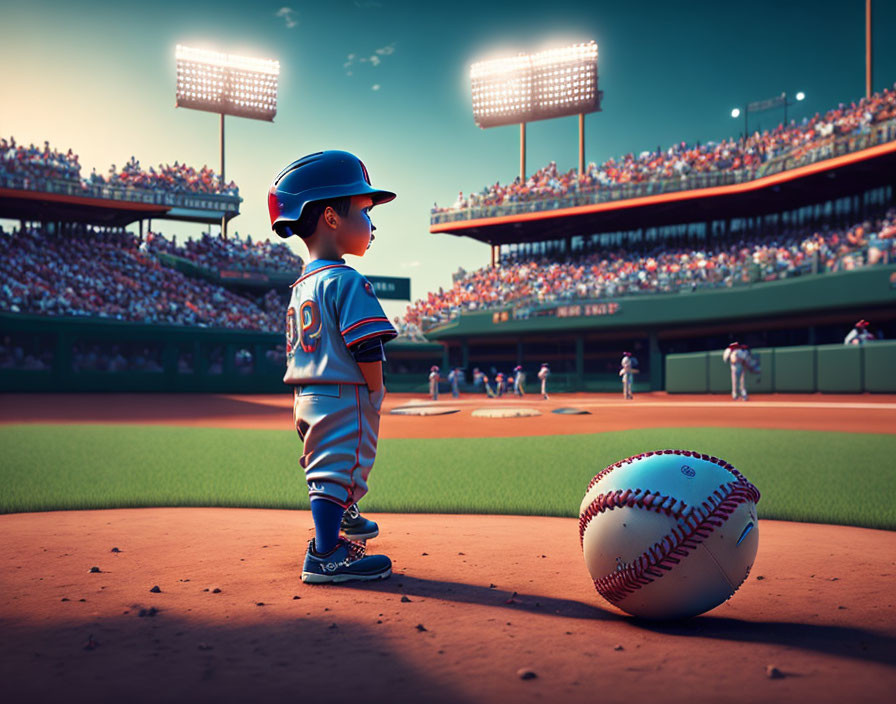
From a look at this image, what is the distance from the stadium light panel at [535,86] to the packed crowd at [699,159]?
393cm

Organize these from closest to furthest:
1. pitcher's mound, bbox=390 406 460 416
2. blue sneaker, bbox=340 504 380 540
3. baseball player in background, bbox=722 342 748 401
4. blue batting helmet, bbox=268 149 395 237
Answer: blue batting helmet, bbox=268 149 395 237
blue sneaker, bbox=340 504 380 540
pitcher's mound, bbox=390 406 460 416
baseball player in background, bbox=722 342 748 401

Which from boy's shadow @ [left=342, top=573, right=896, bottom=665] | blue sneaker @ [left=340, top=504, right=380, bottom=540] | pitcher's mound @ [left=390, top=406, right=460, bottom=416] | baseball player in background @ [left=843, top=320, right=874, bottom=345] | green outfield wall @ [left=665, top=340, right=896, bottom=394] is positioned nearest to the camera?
boy's shadow @ [left=342, top=573, right=896, bottom=665]

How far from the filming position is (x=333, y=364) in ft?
10.7

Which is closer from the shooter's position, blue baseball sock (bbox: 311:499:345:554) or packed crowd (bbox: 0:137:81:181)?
blue baseball sock (bbox: 311:499:345:554)

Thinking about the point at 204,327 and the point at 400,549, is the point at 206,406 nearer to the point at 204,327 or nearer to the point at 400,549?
the point at 204,327

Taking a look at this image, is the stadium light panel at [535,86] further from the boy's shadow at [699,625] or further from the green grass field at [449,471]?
the boy's shadow at [699,625]

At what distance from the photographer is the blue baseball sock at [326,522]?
10.6ft

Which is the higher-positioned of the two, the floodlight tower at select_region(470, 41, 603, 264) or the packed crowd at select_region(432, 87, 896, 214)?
the floodlight tower at select_region(470, 41, 603, 264)

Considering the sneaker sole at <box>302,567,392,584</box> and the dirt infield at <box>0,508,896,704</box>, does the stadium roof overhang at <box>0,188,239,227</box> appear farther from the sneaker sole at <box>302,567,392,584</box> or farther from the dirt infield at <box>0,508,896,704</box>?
the sneaker sole at <box>302,567,392,584</box>

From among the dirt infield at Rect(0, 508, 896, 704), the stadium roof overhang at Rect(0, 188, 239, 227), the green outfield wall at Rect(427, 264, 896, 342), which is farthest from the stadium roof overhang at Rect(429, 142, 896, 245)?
the dirt infield at Rect(0, 508, 896, 704)

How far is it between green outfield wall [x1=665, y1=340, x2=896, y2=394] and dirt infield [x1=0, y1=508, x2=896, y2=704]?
60.6 feet

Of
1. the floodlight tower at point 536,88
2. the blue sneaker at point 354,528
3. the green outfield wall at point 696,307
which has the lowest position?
the blue sneaker at point 354,528

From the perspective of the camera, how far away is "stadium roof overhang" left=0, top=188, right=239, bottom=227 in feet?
107

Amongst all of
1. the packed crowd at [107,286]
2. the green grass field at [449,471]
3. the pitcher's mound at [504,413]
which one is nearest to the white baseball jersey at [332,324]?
the green grass field at [449,471]
